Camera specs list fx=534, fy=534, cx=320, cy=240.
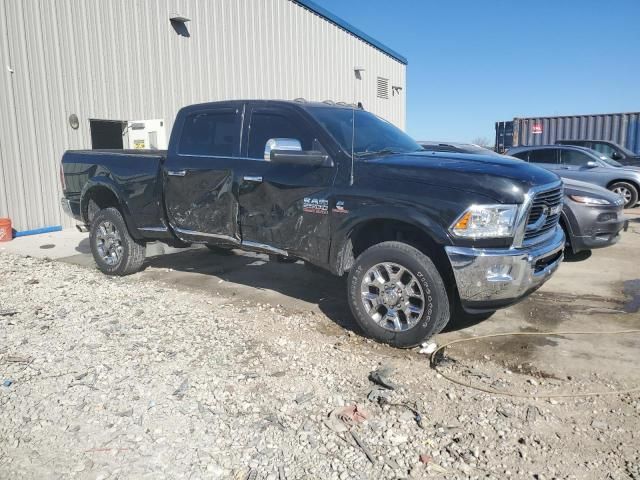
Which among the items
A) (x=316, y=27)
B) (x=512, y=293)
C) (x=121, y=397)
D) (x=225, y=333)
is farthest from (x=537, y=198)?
(x=316, y=27)

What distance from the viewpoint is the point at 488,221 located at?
376cm

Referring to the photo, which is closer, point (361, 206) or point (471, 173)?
point (471, 173)

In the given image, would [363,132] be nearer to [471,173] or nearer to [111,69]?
[471,173]

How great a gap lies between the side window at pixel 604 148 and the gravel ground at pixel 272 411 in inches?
501

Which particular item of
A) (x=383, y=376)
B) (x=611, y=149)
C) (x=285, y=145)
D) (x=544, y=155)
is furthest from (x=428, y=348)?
(x=611, y=149)

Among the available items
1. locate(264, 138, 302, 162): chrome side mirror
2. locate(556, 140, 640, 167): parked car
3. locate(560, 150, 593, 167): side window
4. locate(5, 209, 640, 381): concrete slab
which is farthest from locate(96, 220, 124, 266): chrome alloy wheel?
locate(556, 140, 640, 167): parked car

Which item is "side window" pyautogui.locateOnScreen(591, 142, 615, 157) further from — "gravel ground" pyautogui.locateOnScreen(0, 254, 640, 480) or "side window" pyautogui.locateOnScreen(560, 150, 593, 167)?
"gravel ground" pyautogui.locateOnScreen(0, 254, 640, 480)

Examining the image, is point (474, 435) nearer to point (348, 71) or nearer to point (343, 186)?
point (343, 186)

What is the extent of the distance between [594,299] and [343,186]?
308 cm

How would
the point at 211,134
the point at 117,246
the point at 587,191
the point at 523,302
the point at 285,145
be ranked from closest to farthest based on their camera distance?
the point at 285,145 < the point at 523,302 < the point at 211,134 < the point at 117,246 < the point at 587,191

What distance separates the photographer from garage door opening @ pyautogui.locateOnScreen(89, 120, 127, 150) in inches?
466

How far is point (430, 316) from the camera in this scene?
3990 millimetres

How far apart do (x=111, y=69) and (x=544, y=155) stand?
30.9ft

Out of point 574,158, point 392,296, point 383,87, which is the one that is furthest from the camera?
point 383,87
